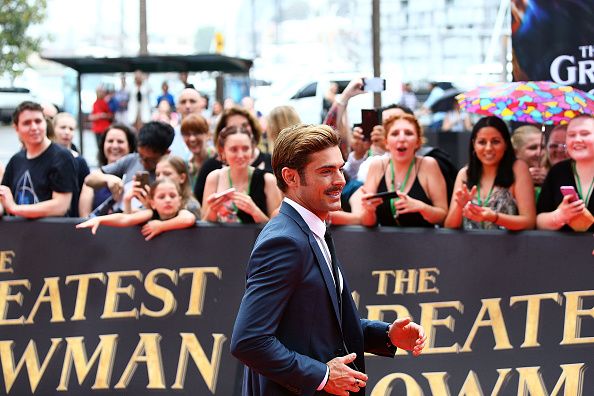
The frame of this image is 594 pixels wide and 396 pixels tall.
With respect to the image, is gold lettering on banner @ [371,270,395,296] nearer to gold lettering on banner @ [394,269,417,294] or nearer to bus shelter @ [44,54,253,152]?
gold lettering on banner @ [394,269,417,294]

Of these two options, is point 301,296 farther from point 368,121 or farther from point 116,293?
point 368,121

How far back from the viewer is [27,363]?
6.89 meters

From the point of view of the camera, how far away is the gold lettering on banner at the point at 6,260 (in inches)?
276

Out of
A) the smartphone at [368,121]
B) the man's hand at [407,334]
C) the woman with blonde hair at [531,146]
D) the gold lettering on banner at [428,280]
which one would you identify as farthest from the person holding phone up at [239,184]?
the man's hand at [407,334]

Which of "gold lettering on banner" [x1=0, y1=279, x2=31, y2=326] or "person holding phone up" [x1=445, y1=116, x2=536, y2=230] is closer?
"person holding phone up" [x1=445, y1=116, x2=536, y2=230]

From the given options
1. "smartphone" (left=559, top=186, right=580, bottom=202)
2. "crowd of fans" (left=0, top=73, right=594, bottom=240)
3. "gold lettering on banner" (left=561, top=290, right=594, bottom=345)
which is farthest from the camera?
"crowd of fans" (left=0, top=73, right=594, bottom=240)

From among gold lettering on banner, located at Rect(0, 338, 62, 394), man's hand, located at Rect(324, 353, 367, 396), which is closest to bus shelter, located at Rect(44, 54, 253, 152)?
gold lettering on banner, located at Rect(0, 338, 62, 394)

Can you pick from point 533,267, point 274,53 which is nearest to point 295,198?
point 533,267

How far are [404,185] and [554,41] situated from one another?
2771 mm

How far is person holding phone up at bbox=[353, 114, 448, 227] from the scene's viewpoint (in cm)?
631

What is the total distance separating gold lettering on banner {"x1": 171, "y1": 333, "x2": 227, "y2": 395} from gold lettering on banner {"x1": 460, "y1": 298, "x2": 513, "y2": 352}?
5.05ft

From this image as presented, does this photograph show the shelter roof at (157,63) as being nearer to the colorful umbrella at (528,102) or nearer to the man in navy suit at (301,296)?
the colorful umbrella at (528,102)

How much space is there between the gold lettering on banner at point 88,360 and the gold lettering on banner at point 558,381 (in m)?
2.50

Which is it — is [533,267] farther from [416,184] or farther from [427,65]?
[427,65]
